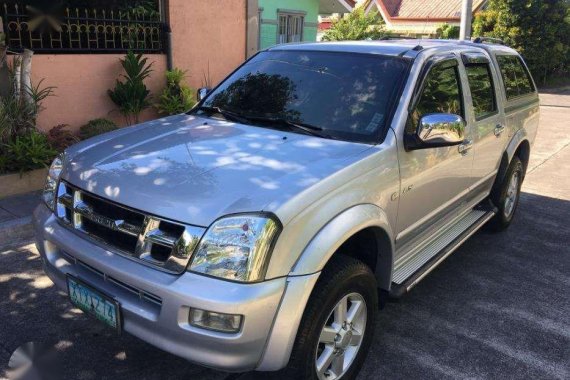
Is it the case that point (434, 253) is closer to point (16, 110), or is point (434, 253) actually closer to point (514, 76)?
point (514, 76)

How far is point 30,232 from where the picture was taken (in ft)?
15.5

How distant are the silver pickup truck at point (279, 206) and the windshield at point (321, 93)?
0.5 inches

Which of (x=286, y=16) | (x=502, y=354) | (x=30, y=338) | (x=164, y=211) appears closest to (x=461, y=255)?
(x=502, y=354)

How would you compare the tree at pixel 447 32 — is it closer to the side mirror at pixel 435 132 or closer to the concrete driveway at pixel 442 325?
the concrete driveway at pixel 442 325

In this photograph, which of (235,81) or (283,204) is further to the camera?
(235,81)

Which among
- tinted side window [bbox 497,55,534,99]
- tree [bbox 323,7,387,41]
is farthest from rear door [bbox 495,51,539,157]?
tree [bbox 323,7,387,41]

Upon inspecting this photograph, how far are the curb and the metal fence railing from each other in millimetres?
2468

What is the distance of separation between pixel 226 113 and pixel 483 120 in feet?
6.93

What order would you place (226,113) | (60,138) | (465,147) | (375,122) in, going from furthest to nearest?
(60,138), (465,147), (226,113), (375,122)

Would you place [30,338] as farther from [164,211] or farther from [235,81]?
[235,81]

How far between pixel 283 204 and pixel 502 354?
1930mm

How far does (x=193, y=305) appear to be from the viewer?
2164 millimetres

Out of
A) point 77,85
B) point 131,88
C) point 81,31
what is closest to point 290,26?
point 131,88

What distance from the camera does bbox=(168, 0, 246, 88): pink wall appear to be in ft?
26.9
